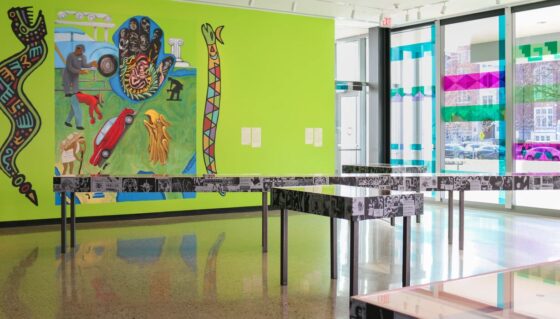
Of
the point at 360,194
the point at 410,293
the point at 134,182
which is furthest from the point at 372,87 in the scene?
the point at 410,293

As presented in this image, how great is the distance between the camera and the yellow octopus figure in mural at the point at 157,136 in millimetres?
8805

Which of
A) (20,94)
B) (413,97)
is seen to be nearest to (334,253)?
(20,94)

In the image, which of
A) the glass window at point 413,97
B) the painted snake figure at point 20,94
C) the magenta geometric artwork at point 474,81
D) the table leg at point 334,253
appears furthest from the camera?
the glass window at point 413,97

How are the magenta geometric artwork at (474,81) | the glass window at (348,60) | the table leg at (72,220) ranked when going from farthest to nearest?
the glass window at (348,60) → the magenta geometric artwork at (474,81) → the table leg at (72,220)

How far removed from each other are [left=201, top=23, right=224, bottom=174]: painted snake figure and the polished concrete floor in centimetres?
115

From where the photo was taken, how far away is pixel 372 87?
11.4m

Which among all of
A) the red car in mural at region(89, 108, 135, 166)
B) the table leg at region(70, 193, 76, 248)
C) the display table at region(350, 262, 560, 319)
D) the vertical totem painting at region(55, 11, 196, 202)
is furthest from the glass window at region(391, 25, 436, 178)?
the display table at region(350, 262, 560, 319)

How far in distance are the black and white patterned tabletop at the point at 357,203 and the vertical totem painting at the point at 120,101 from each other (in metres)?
4.55

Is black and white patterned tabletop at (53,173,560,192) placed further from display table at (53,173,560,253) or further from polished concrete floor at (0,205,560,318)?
polished concrete floor at (0,205,560,318)

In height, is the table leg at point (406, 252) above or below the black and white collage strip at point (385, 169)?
below

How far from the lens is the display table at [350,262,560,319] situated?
1.17 metres

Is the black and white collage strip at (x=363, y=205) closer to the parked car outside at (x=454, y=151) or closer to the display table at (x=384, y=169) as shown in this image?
the display table at (x=384, y=169)

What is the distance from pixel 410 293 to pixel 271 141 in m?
8.57

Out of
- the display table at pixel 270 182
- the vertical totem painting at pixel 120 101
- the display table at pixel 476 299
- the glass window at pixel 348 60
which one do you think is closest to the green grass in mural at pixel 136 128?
the vertical totem painting at pixel 120 101
